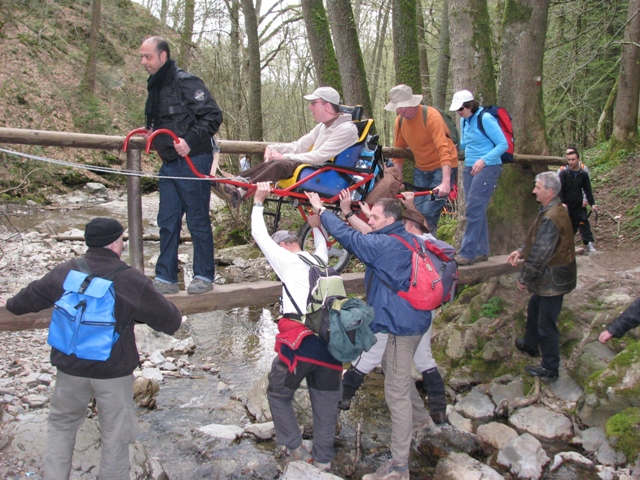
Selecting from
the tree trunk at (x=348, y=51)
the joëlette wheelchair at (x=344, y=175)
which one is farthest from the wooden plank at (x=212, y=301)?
the tree trunk at (x=348, y=51)

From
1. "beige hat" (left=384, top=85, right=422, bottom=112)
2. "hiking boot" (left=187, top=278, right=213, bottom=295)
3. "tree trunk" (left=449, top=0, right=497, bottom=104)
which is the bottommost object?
"hiking boot" (left=187, top=278, right=213, bottom=295)

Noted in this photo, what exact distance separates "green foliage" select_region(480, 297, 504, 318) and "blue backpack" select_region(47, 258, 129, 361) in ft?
15.5

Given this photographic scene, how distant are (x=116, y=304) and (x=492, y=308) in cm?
476

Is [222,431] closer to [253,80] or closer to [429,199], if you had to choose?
[429,199]

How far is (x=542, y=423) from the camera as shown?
17.7 ft

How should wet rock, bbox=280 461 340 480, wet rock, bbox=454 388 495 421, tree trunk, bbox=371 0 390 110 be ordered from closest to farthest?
wet rock, bbox=280 461 340 480 → wet rock, bbox=454 388 495 421 → tree trunk, bbox=371 0 390 110

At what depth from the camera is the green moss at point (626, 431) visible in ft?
14.9

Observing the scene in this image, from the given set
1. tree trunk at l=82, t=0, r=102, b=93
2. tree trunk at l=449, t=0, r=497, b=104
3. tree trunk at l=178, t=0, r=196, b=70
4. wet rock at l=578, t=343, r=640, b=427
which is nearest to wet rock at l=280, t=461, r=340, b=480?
wet rock at l=578, t=343, r=640, b=427

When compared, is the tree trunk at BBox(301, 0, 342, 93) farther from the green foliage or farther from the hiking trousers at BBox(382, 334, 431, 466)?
the hiking trousers at BBox(382, 334, 431, 466)

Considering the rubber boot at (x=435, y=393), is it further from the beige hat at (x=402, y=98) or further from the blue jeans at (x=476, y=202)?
the beige hat at (x=402, y=98)

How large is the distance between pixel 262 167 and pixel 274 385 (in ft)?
6.14

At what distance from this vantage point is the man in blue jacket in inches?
164

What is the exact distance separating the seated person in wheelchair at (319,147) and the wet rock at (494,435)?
2.92 metres

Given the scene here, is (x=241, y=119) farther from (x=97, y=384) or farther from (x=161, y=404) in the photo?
(x=97, y=384)
